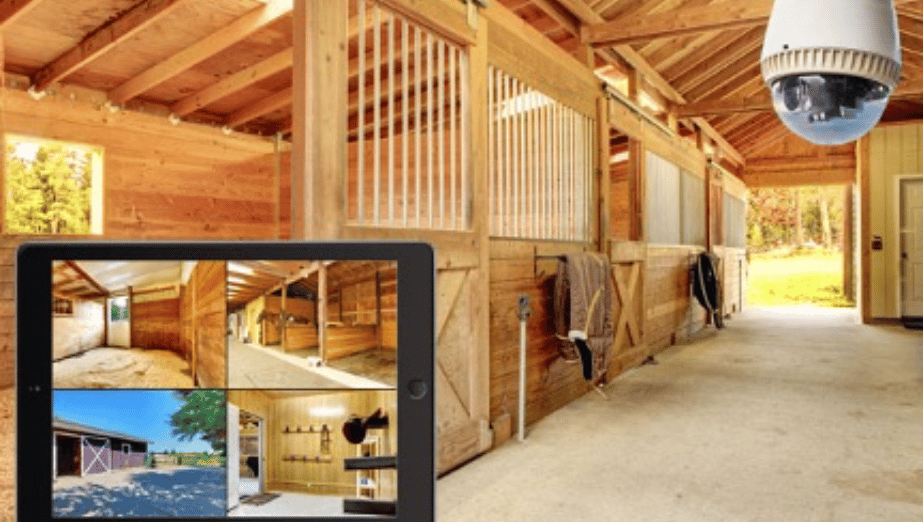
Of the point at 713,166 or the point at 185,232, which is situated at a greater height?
the point at 713,166

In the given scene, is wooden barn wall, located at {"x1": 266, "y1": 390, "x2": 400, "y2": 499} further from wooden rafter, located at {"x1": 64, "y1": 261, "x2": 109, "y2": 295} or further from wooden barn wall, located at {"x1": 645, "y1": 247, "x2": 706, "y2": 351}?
wooden barn wall, located at {"x1": 645, "y1": 247, "x2": 706, "y2": 351}

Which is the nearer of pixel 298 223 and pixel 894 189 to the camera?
pixel 298 223

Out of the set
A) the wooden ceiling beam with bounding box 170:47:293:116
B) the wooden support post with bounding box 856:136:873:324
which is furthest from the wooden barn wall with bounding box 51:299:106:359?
the wooden support post with bounding box 856:136:873:324

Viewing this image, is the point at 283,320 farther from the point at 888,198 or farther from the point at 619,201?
the point at 888,198

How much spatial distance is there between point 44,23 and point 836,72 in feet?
15.4

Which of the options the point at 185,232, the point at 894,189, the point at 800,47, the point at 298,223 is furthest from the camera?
the point at 894,189

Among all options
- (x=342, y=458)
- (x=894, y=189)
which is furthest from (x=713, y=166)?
(x=342, y=458)

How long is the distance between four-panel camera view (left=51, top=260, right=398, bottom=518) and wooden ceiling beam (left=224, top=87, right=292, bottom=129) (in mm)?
5886

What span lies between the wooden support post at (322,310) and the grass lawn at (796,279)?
14.5 metres

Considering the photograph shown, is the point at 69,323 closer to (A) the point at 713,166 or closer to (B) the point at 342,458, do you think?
(B) the point at 342,458

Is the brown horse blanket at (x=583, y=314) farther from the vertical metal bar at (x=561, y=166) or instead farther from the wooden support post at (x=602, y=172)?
the wooden support post at (x=602, y=172)

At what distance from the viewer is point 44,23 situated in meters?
4.43

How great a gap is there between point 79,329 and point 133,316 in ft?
0.13

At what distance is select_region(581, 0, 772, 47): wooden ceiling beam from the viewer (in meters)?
4.48
